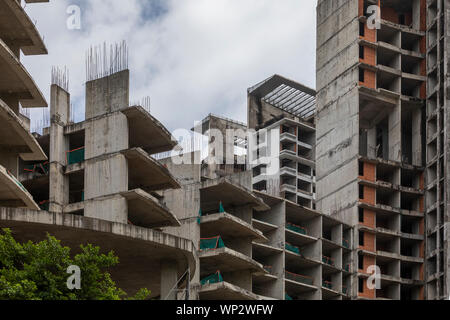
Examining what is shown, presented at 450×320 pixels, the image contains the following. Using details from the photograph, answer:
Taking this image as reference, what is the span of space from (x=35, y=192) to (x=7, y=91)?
13556 mm

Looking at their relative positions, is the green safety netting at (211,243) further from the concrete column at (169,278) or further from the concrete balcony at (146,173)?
the concrete column at (169,278)

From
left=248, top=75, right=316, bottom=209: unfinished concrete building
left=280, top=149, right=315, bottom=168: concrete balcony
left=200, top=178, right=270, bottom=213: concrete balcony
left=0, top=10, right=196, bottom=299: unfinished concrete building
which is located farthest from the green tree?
left=280, top=149, right=315, bottom=168: concrete balcony

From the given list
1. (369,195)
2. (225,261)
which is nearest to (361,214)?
(369,195)

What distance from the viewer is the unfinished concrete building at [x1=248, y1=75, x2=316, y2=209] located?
11825 cm

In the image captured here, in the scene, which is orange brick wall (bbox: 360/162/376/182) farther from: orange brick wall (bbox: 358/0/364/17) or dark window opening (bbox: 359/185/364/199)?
orange brick wall (bbox: 358/0/364/17)

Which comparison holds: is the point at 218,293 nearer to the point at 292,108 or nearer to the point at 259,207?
the point at 259,207

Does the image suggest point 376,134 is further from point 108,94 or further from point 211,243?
point 108,94

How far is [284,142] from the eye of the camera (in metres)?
120

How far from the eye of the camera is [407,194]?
9069cm

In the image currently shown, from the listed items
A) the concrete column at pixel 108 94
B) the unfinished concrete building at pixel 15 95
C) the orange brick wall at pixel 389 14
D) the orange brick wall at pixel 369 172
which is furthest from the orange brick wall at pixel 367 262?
the unfinished concrete building at pixel 15 95

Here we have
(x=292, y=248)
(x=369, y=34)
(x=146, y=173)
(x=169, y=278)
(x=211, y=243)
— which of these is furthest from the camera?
(x=369, y=34)

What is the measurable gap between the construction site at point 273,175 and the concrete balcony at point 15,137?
11 cm

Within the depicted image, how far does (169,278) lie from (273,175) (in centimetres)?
7920

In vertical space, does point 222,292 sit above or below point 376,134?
below
